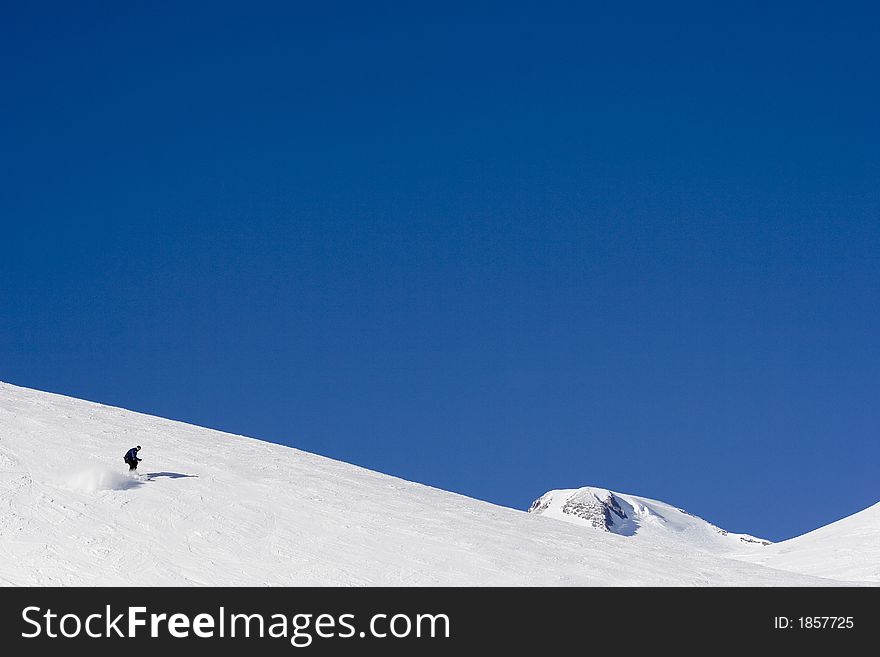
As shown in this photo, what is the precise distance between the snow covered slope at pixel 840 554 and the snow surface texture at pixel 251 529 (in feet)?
46.1

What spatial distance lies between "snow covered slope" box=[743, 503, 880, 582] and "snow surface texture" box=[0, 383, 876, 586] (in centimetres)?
1405

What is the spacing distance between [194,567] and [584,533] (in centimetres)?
1677

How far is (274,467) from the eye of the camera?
39375 millimetres

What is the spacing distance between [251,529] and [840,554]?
3539 centimetres

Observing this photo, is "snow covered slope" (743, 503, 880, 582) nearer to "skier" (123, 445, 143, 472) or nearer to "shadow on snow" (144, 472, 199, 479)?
"shadow on snow" (144, 472, 199, 479)

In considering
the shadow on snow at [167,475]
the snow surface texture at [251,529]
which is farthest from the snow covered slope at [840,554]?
the shadow on snow at [167,475]

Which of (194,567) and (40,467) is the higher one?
(40,467)

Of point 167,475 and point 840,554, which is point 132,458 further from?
point 840,554

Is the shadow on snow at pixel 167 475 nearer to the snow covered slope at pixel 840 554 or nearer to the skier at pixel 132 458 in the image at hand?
the skier at pixel 132 458

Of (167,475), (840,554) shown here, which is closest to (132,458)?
(167,475)

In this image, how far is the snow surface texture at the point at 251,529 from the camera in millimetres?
26266

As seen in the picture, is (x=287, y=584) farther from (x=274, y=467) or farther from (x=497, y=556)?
(x=274, y=467)
